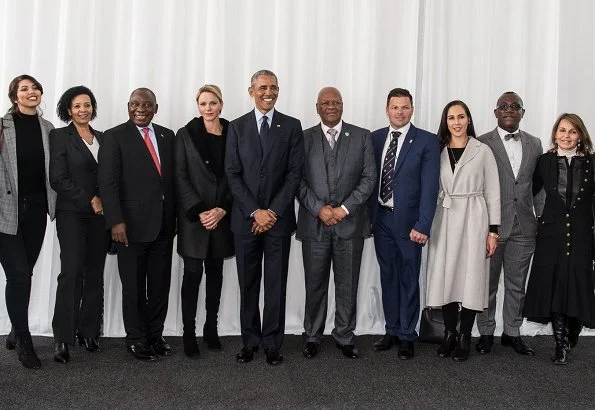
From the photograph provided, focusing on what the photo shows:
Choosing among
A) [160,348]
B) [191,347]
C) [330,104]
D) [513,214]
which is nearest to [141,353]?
[160,348]

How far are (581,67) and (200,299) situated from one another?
365cm

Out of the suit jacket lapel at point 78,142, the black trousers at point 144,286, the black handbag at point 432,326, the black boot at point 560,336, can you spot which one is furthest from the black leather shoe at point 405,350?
the suit jacket lapel at point 78,142

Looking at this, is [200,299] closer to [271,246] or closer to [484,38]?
[271,246]

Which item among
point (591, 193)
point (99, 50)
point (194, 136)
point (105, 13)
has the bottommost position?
point (591, 193)

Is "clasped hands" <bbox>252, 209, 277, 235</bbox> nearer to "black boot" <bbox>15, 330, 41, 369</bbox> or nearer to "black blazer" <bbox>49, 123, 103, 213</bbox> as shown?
"black blazer" <bbox>49, 123, 103, 213</bbox>

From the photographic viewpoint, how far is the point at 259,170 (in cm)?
359

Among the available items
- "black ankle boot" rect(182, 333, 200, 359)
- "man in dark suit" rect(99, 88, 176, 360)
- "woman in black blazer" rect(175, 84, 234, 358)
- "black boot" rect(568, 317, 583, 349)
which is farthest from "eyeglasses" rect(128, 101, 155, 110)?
"black boot" rect(568, 317, 583, 349)

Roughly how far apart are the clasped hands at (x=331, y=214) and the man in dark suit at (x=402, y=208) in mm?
364

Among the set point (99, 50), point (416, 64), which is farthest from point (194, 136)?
point (416, 64)

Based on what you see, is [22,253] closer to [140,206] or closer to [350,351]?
[140,206]

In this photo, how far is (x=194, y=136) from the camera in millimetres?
3654

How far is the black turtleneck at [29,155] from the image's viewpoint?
3.52 meters

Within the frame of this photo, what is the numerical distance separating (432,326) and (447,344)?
0.78ft

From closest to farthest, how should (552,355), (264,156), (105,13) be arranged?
(264,156) < (552,355) < (105,13)
